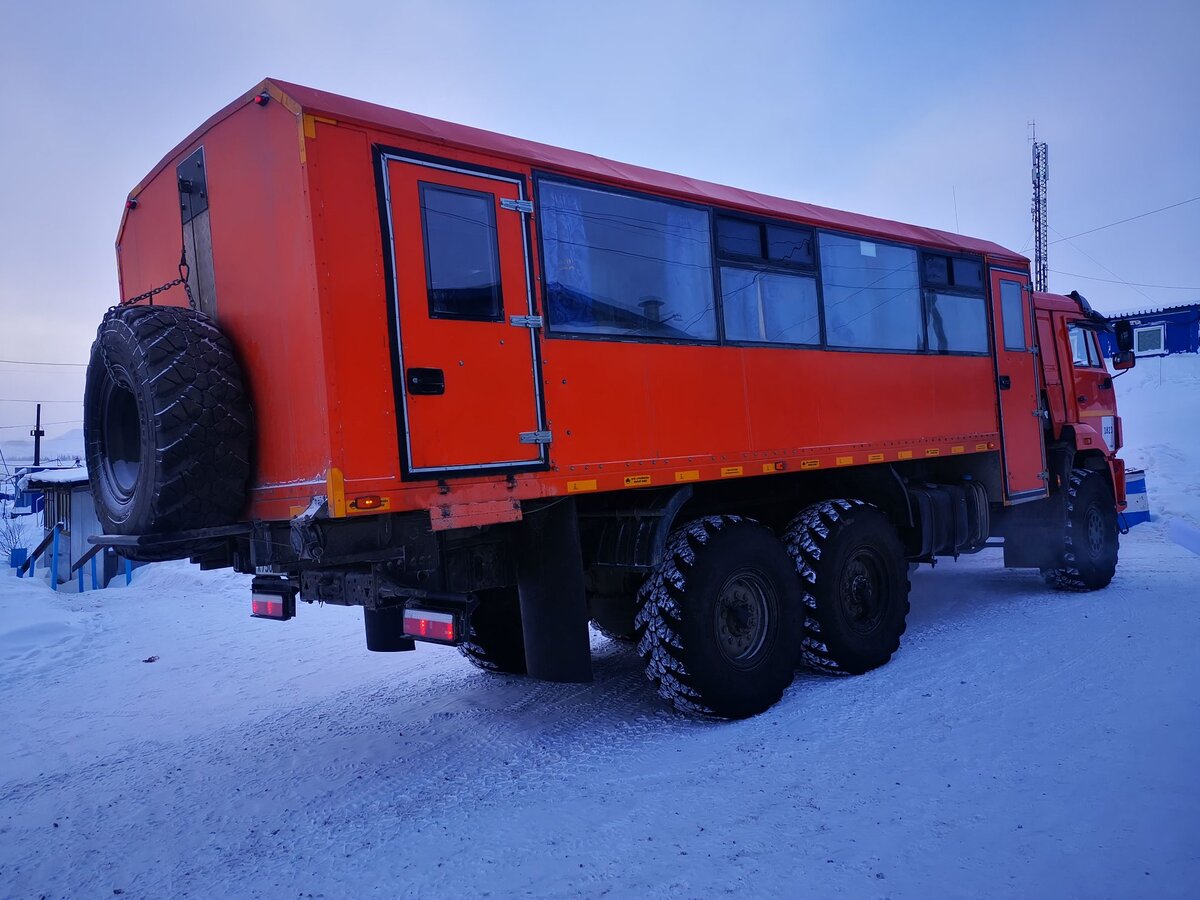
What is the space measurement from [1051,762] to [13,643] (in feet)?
32.5

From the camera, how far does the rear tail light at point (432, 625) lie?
13.6ft

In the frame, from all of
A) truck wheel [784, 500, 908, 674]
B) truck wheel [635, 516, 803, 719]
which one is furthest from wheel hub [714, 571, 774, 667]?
truck wheel [784, 500, 908, 674]

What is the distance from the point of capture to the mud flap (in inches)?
182

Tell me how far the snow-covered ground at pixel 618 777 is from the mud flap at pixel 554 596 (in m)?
0.54

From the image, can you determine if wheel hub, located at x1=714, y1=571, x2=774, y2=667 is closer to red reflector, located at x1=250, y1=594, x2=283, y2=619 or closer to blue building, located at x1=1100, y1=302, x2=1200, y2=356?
red reflector, located at x1=250, y1=594, x2=283, y2=619

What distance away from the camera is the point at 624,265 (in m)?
5.10

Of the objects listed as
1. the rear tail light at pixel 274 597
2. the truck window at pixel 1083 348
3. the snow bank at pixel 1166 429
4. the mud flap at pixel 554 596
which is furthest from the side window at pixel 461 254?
the snow bank at pixel 1166 429

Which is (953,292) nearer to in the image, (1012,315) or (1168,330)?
(1012,315)

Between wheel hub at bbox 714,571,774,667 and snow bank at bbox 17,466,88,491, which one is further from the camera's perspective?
snow bank at bbox 17,466,88,491

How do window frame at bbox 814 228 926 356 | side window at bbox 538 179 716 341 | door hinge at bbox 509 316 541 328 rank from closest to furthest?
door hinge at bbox 509 316 541 328
side window at bbox 538 179 716 341
window frame at bbox 814 228 926 356

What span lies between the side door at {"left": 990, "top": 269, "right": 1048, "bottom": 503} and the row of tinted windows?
709 millimetres

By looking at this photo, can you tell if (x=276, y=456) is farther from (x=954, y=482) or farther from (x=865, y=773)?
(x=954, y=482)

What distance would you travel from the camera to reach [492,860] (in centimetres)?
341

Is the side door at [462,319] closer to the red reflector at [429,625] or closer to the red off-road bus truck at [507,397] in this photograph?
the red off-road bus truck at [507,397]
